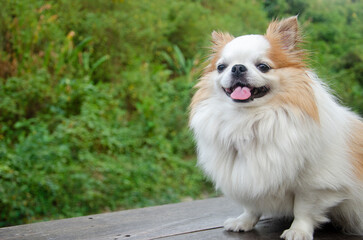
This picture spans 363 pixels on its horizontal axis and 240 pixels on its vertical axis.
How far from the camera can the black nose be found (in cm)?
186

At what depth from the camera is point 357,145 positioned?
76.8 inches

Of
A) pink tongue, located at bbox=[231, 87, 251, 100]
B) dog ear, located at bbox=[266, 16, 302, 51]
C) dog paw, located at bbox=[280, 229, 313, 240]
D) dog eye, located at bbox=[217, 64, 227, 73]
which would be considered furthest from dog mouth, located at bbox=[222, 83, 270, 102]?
dog paw, located at bbox=[280, 229, 313, 240]

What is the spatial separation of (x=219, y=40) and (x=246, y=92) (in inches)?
17.2

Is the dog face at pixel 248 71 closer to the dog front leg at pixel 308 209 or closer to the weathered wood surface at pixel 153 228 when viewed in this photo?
the dog front leg at pixel 308 209

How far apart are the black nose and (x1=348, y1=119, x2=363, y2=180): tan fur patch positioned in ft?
2.00

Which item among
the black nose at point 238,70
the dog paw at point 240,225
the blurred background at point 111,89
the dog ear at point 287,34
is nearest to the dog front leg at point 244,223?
the dog paw at point 240,225

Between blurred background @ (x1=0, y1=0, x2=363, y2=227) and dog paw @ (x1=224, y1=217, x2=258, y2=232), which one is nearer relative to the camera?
dog paw @ (x1=224, y1=217, x2=258, y2=232)

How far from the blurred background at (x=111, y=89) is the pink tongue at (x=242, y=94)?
3.90 ft

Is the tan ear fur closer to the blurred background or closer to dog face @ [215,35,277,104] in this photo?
dog face @ [215,35,277,104]

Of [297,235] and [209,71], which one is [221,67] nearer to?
[209,71]

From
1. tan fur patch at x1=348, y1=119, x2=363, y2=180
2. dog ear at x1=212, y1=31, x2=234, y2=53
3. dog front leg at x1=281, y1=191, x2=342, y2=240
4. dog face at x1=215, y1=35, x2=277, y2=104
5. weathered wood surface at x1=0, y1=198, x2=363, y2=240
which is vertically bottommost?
weathered wood surface at x1=0, y1=198, x2=363, y2=240

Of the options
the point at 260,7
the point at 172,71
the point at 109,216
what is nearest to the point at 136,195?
the point at 109,216

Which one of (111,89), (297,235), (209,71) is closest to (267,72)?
(209,71)

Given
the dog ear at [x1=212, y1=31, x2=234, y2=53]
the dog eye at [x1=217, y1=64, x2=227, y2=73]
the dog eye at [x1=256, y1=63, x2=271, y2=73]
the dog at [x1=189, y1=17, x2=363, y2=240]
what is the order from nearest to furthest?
the dog at [x1=189, y1=17, x2=363, y2=240] < the dog eye at [x1=256, y1=63, x2=271, y2=73] < the dog eye at [x1=217, y1=64, x2=227, y2=73] < the dog ear at [x1=212, y1=31, x2=234, y2=53]
